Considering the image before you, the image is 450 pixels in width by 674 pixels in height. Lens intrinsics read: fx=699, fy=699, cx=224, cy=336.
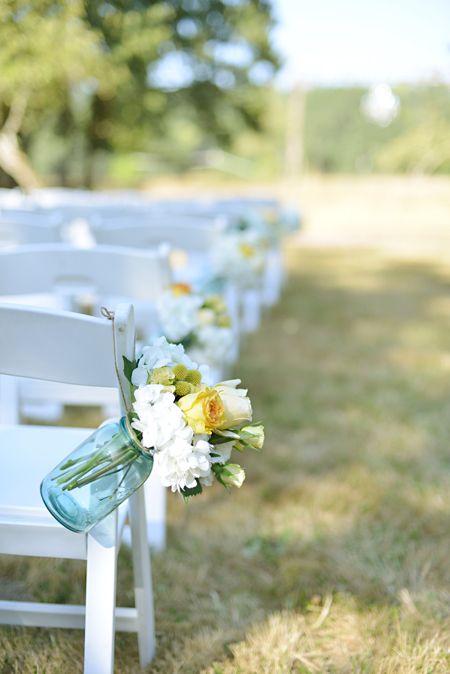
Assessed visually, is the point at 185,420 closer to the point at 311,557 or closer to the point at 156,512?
the point at 156,512

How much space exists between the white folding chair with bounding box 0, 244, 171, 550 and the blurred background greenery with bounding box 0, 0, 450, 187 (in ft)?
11.1

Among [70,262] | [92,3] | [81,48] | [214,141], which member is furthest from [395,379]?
[214,141]

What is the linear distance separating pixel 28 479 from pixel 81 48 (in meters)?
7.14

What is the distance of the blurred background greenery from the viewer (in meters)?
7.32

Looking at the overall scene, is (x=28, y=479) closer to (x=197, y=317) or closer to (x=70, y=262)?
(x=70, y=262)

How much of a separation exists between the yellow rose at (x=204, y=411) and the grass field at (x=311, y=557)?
2.74 ft

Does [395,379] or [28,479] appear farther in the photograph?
[395,379]

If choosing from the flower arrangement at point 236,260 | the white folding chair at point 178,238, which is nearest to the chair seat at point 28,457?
the white folding chair at point 178,238

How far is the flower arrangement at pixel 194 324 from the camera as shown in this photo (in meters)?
2.39

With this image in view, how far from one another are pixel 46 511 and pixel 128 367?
352mm

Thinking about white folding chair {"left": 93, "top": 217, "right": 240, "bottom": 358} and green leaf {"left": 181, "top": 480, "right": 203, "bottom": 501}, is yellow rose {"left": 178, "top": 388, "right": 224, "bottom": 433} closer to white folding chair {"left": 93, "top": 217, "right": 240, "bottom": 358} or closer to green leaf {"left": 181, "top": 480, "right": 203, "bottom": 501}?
green leaf {"left": 181, "top": 480, "right": 203, "bottom": 501}

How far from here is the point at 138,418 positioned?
3.83 ft

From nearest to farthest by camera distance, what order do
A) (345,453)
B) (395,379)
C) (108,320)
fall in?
(108,320), (345,453), (395,379)

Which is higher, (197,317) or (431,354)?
(431,354)
